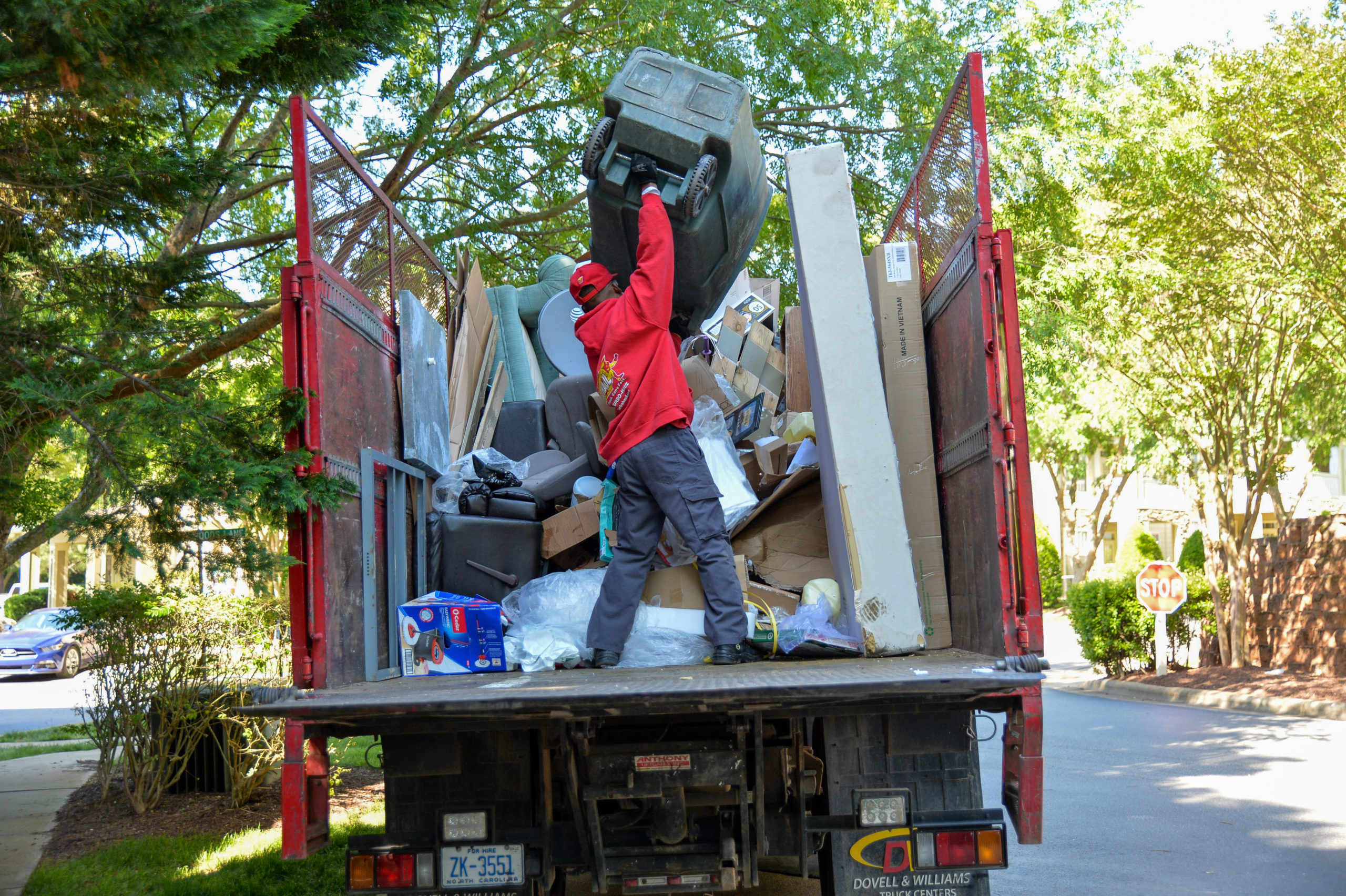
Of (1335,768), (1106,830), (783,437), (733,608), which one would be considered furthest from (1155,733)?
(733,608)

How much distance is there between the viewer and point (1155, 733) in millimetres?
9484

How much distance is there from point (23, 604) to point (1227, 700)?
32.5 m

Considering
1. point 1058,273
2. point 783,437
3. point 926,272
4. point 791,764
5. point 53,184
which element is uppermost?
point 1058,273

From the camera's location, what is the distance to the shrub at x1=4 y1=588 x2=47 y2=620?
104 feet

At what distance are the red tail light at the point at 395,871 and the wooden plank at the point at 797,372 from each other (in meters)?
2.55

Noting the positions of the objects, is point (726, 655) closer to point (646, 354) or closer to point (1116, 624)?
point (646, 354)

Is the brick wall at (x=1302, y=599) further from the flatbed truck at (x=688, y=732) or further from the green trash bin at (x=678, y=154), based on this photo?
the flatbed truck at (x=688, y=732)

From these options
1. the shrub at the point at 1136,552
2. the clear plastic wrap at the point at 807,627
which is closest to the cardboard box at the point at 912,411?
the clear plastic wrap at the point at 807,627

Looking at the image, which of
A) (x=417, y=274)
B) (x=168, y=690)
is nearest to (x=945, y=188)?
(x=417, y=274)

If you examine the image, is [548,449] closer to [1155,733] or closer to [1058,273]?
[1058,273]

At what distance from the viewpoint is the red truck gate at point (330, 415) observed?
2.99 meters

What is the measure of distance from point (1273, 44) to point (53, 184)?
11.1m

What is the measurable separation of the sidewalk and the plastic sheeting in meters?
2.87

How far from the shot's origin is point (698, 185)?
4.41 m
